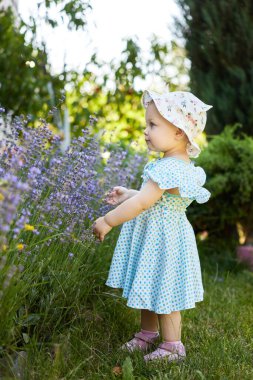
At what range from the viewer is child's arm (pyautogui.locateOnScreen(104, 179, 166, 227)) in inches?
99.0

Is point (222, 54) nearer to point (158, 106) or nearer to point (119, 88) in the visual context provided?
point (119, 88)

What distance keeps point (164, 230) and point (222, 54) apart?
13.6 feet

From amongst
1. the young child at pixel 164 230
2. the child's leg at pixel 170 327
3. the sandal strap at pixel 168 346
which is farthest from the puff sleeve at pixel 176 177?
the sandal strap at pixel 168 346

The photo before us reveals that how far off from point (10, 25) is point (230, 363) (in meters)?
3.54

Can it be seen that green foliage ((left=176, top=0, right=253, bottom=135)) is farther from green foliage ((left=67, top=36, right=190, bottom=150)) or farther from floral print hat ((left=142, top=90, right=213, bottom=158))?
floral print hat ((left=142, top=90, right=213, bottom=158))

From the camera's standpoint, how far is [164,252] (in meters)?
2.63

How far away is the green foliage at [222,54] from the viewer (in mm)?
6207

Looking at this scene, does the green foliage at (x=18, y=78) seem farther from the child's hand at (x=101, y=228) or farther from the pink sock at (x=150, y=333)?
the pink sock at (x=150, y=333)

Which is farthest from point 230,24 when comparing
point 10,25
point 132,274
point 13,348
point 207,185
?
point 13,348

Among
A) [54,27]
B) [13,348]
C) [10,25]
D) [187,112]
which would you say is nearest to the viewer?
[13,348]

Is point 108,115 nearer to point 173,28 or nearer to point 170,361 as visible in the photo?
point 173,28

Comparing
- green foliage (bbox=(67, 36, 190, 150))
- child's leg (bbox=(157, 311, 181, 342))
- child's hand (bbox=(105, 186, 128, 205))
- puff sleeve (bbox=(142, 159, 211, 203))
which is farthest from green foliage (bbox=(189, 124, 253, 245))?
child's leg (bbox=(157, 311, 181, 342))

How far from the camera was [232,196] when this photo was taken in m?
5.49

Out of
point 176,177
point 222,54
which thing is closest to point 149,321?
point 176,177
